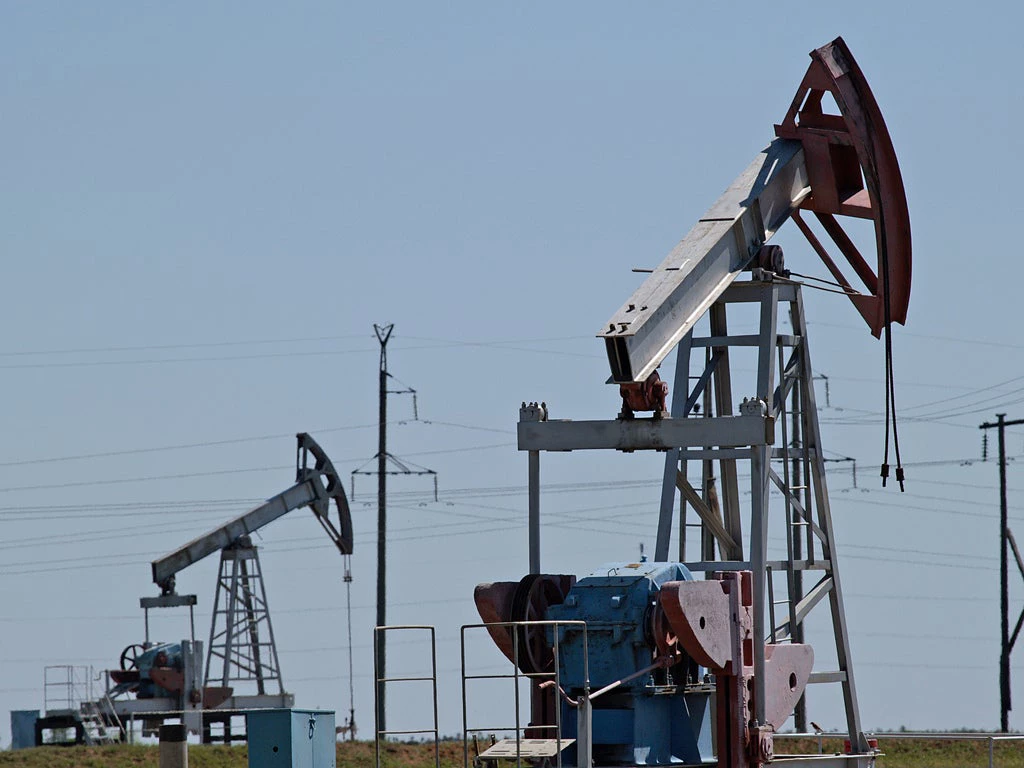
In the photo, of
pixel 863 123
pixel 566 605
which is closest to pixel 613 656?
pixel 566 605

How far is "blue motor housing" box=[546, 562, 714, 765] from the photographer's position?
13.6 m

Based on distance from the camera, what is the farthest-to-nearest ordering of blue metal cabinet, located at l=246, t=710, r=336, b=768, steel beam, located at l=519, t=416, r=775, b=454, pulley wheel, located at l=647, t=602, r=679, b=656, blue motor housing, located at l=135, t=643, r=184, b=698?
blue motor housing, located at l=135, t=643, r=184, b=698 → blue metal cabinet, located at l=246, t=710, r=336, b=768 → steel beam, located at l=519, t=416, r=775, b=454 → pulley wheel, located at l=647, t=602, r=679, b=656

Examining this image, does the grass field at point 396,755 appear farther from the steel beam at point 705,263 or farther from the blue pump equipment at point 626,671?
the blue pump equipment at point 626,671

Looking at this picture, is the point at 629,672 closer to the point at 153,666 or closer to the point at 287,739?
the point at 287,739

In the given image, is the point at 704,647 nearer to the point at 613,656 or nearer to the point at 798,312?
the point at 613,656

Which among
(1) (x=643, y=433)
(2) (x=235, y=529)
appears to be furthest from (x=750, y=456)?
(2) (x=235, y=529)

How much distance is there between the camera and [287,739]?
15.9 m

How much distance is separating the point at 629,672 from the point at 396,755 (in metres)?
15.3

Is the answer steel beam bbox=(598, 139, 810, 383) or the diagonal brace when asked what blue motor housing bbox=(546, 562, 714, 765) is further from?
the diagonal brace

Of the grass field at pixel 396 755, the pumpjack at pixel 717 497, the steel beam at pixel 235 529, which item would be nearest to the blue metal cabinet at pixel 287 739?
the pumpjack at pixel 717 497

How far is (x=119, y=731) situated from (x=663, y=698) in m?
21.4

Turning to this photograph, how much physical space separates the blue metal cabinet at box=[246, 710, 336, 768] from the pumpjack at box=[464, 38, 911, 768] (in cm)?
211

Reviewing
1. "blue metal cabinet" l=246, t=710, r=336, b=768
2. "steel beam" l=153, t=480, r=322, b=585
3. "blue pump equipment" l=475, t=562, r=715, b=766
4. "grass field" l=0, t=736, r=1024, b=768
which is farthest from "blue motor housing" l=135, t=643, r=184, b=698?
"blue pump equipment" l=475, t=562, r=715, b=766

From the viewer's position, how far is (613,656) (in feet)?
44.8
